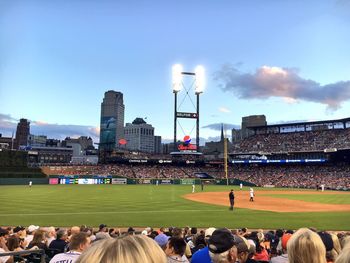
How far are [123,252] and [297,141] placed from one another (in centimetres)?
9307

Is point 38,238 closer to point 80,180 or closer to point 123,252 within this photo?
point 123,252

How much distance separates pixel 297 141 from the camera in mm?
88000

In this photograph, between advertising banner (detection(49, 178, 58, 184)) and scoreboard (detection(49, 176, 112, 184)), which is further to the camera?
scoreboard (detection(49, 176, 112, 184))

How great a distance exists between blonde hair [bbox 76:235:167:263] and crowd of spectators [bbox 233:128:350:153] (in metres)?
78.7

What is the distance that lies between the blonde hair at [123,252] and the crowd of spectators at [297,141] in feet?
258

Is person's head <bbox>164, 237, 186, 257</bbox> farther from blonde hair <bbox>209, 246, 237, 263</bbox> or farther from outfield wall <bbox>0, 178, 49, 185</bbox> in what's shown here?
outfield wall <bbox>0, 178, 49, 185</bbox>

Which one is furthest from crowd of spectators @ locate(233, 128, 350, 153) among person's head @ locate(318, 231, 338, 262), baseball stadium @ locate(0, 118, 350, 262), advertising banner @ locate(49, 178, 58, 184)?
person's head @ locate(318, 231, 338, 262)

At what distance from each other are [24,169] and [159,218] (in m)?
64.5

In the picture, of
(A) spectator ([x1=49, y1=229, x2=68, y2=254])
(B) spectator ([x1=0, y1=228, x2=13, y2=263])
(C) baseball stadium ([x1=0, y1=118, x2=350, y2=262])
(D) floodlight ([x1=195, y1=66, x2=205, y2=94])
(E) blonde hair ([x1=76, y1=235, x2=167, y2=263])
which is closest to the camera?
(E) blonde hair ([x1=76, y1=235, x2=167, y2=263])

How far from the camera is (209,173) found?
91375 millimetres

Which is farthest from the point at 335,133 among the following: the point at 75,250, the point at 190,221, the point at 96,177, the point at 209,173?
the point at 75,250

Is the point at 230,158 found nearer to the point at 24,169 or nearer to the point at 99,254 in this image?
the point at 24,169

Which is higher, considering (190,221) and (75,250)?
(75,250)

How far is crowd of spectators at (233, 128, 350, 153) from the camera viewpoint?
7825 cm
